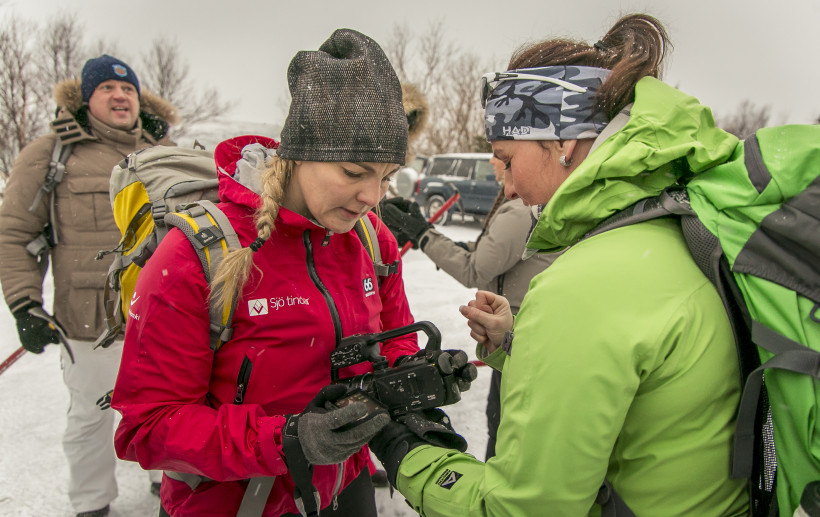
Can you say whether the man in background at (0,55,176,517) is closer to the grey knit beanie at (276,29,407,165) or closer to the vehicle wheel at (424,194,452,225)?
the grey knit beanie at (276,29,407,165)

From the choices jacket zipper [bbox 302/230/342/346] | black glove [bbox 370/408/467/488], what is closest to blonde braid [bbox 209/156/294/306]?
jacket zipper [bbox 302/230/342/346]

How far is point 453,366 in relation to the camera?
5.09 feet

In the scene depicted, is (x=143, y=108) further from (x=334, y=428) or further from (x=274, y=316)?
(x=334, y=428)

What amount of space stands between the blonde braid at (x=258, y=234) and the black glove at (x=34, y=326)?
6.70ft

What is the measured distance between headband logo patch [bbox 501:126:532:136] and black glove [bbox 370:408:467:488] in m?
0.91

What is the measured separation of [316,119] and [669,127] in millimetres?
965

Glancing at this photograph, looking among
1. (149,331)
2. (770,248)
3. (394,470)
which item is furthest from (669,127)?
(149,331)

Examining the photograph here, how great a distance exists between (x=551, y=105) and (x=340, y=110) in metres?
0.62

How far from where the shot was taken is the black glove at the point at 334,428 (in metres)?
1.35

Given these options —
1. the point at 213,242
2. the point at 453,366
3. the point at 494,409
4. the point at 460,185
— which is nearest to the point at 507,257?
the point at 494,409

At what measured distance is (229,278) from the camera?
1401 mm

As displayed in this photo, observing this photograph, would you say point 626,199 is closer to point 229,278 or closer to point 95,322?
point 229,278

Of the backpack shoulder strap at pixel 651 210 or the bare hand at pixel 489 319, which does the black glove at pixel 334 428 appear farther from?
the backpack shoulder strap at pixel 651 210

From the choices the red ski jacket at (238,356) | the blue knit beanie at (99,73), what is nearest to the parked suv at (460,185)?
the blue knit beanie at (99,73)
